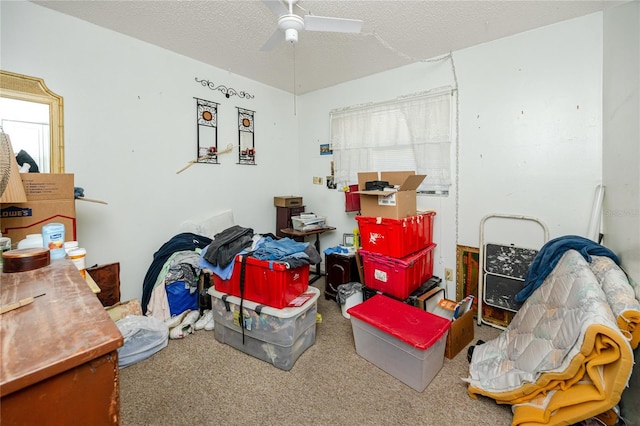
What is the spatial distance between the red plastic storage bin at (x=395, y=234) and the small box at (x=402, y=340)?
0.53 meters

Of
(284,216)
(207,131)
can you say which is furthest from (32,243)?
(284,216)

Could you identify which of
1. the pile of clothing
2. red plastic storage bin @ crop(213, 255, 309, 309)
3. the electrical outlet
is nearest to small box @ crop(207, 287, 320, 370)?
red plastic storage bin @ crop(213, 255, 309, 309)

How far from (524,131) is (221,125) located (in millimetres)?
2951

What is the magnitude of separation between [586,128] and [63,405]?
10.4 feet

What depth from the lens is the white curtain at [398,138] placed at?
2775mm

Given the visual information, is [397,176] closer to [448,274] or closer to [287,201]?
[448,274]

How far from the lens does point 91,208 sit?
7.55ft

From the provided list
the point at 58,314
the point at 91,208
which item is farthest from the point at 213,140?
the point at 58,314

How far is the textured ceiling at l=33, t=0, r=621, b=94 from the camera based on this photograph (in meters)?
1.99

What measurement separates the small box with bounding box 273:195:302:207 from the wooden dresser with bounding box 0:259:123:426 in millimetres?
2870

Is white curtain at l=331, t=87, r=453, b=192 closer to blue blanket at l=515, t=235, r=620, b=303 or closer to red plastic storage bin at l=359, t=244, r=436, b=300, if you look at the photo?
red plastic storage bin at l=359, t=244, r=436, b=300

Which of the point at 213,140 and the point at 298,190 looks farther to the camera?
the point at 298,190

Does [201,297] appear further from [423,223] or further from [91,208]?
[423,223]

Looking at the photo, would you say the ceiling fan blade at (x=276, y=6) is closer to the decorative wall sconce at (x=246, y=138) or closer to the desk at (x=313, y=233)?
the decorative wall sconce at (x=246, y=138)
